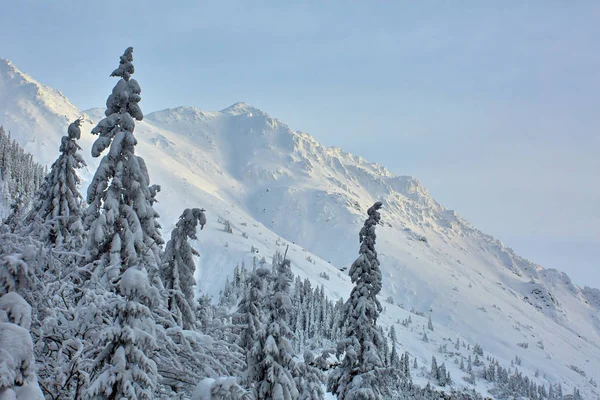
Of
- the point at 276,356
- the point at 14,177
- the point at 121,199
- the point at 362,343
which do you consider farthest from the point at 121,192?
the point at 14,177

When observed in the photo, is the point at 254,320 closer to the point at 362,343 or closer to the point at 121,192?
the point at 362,343

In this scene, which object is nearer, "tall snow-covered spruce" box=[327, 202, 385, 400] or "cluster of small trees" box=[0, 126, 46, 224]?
"tall snow-covered spruce" box=[327, 202, 385, 400]

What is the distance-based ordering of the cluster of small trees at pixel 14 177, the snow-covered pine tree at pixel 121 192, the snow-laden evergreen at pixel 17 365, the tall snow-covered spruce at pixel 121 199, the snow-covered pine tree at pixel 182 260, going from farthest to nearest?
1. the cluster of small trees at pixel 14 177
2. the snow-covered pine tree at pixel 182 260
3. the snow-covered pine tree at pixel 121 192
4. the tall snow-covered spruce at pixel 121 199
5. the snow-laden evergreen at pixel 17 365

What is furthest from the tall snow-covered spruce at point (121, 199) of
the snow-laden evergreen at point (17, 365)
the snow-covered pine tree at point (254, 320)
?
the snow-laden evergreen at point (17, 365)

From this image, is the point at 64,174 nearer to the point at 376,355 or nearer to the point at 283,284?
the point at 283,284

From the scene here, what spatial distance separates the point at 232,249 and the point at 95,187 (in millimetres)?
162583

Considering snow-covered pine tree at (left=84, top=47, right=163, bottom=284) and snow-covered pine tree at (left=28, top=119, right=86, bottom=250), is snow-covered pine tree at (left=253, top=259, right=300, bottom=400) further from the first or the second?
snow-covered pine tree at (left=28, top=119, right=86, bottom=250)

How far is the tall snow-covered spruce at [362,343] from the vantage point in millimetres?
21578

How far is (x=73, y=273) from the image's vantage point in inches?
314

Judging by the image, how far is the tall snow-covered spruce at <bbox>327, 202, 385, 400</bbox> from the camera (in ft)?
70.8

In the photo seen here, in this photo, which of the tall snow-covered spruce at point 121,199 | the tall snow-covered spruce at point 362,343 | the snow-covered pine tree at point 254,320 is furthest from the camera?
the tall snow-covered spruce at point 362,343

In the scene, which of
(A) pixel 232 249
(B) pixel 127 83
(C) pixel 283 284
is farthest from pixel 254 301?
(A) pixel 232 249

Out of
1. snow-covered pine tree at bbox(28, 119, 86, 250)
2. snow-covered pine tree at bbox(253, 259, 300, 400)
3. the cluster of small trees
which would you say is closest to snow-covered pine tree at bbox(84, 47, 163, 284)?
snow-covered pine tree at bbox(253, 259, 300, 400)

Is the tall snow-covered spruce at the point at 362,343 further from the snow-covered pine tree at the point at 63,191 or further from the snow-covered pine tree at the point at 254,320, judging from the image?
the snow-covered pine tree at the point at 63,191
